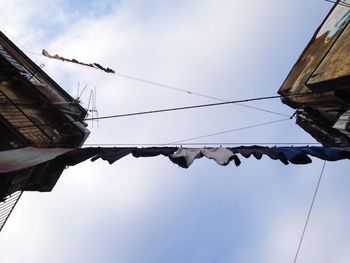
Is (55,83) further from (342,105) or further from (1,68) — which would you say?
(342,105)

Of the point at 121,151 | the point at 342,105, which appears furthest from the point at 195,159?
the point at 342,105

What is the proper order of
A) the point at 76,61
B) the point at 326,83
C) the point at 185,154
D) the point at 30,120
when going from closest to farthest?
the point at 185,154, the point at 326,83, the point at 30,120, the point at 76,61

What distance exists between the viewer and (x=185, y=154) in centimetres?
788

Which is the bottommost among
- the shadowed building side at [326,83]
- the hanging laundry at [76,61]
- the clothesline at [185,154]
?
the clothesline at [185,154]

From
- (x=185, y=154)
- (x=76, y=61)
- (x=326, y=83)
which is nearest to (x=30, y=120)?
(x=76, y=61)

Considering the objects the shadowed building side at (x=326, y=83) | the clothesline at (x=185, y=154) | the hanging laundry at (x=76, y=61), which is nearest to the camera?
the clothesline at (x=185, y=154)

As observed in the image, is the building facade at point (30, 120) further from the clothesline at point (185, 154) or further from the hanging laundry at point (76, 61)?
the clothesline at point (185, 154)

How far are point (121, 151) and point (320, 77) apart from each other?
668 centimetres

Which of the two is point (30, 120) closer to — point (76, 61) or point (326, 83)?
point (76, 61)

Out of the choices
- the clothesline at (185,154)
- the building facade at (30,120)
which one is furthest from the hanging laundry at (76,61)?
the clothesline at (185,154)

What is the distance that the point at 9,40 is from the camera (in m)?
16.3

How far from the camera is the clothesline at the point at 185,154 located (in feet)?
25.3

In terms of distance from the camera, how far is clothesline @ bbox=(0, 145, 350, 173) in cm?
773

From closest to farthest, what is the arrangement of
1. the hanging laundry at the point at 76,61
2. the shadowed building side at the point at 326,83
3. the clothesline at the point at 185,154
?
the clothesline at the point at 185,154 → the shadowed building side at the point at 326,83 → the hanging laundry at the point at 76,61
